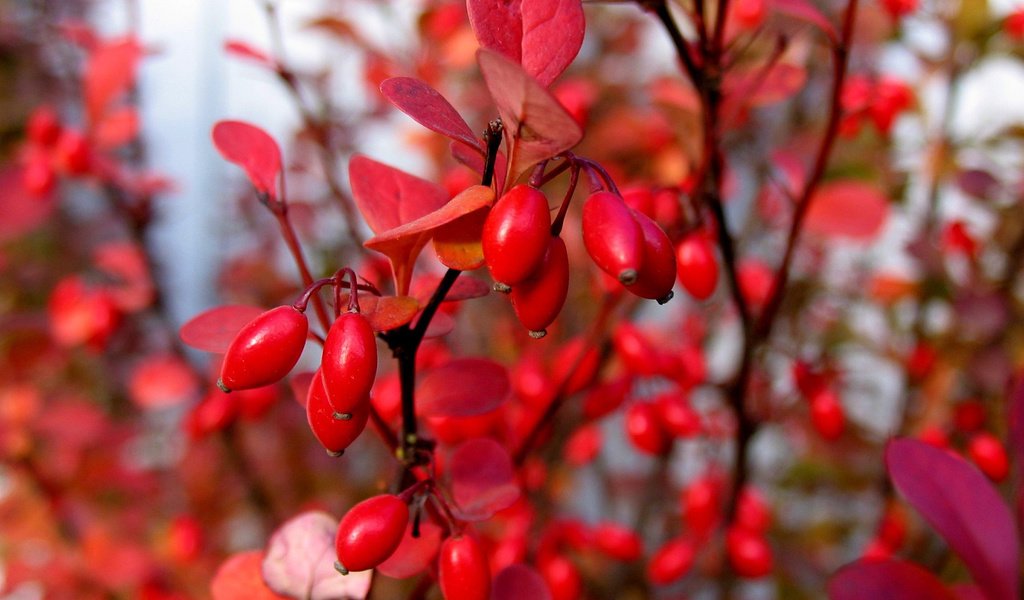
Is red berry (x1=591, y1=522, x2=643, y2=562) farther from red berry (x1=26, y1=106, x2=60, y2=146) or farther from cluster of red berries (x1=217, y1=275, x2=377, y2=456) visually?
red berry (x1=26, y1=106, x2=60, y2=146)

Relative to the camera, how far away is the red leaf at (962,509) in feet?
0.94

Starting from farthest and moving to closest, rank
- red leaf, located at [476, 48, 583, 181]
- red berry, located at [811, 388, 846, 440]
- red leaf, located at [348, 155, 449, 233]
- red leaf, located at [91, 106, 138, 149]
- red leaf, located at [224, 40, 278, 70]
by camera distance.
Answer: red leaf, located at [91, 106, 138, 149], red berry, located at [811, 388, 846, 440], red leaf, located at [224, 40, 278, 70], red leaf, located at [348, 155, 449, 233], red leaf, located at [476, 48, 583, 181]

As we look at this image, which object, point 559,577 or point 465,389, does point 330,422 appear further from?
point 559,577

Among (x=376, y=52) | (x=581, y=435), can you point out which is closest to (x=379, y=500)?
(x=581, y=435)

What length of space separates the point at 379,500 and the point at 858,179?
29.2 inches

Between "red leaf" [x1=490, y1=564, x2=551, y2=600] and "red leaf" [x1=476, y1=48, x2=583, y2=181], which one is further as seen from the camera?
"red leaf" [x1=490, y1=564, x2=551, y2=600]

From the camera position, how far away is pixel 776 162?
59 cm

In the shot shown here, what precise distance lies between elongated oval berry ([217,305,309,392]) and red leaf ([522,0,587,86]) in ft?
0.41

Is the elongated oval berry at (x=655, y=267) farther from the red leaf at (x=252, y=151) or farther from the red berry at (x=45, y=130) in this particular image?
the red berry at (x=45, y=130)

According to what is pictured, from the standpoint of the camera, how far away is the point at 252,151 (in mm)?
335

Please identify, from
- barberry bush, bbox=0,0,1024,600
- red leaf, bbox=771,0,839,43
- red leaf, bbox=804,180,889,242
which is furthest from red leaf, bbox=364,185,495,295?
red leaf, bbox=804,180,889,242

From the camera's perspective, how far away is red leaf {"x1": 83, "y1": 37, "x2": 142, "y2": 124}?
26.9 inches

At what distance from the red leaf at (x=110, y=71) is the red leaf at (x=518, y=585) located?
2.05ft

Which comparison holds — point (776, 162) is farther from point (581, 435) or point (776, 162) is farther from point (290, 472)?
point (290, 472)
